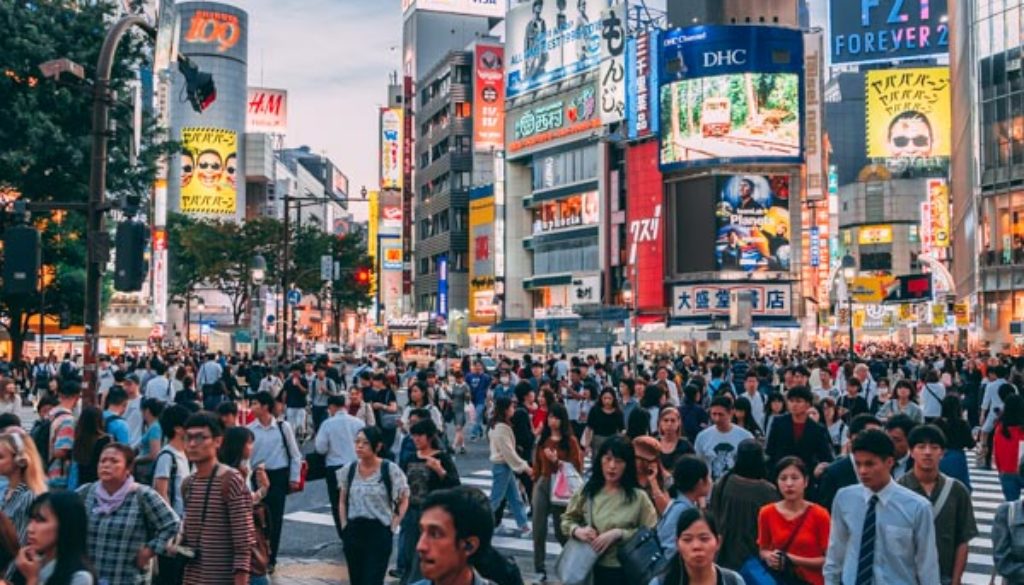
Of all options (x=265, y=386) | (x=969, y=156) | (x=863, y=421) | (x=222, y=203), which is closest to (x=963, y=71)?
(x=969, y=156)

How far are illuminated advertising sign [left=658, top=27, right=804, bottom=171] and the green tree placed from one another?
4199 cm

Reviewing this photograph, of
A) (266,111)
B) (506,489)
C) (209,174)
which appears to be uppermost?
(266,111)

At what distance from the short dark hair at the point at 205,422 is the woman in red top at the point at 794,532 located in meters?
3.28

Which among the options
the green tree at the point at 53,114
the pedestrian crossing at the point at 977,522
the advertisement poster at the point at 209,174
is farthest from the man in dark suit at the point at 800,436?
the advertisement poster at the point at 209,174

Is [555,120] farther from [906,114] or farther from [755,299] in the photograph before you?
[906,114]

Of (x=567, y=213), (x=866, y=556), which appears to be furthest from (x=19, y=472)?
(x=567, y=213)

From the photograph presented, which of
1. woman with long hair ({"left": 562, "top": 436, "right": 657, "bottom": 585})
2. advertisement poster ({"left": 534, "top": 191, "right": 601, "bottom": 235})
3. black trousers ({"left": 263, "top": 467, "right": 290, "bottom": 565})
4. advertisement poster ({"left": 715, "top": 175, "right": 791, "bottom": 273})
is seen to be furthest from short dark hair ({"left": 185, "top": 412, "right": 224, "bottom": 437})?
advertisement poster ({"left": 534, "top": 191, "right": 601, "bottom": 235})

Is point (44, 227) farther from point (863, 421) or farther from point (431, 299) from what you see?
point (431, 299)

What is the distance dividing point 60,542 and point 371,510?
3449mm

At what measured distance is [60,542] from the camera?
4.81 metres

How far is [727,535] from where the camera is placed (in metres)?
6.82

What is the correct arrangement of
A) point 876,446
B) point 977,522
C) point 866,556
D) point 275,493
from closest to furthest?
point 866,556
point 876,446
point 275,493
point 977,522

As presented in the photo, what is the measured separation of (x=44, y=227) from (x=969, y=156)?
167 ft

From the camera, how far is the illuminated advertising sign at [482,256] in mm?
84188
